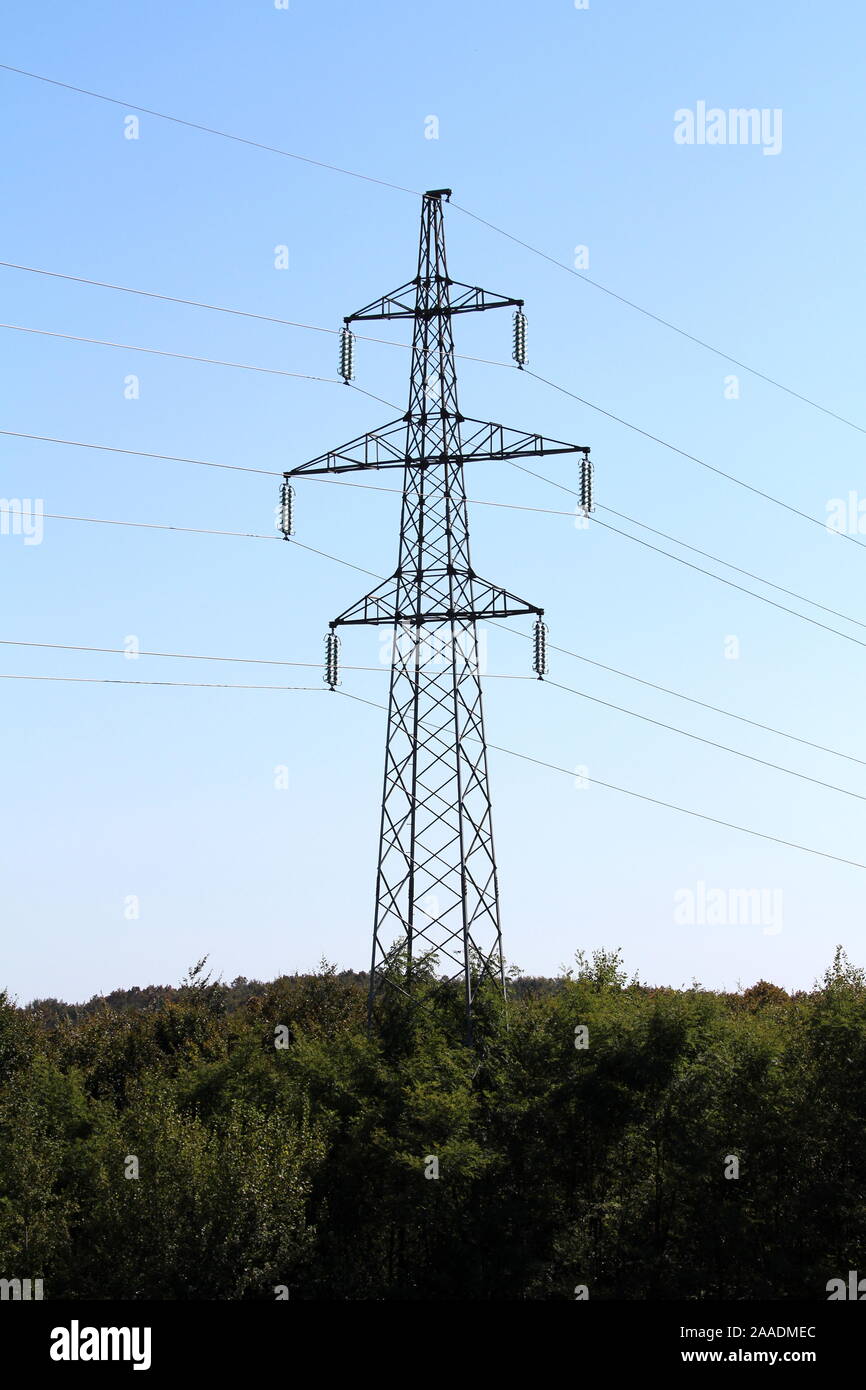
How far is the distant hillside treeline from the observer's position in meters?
56.2

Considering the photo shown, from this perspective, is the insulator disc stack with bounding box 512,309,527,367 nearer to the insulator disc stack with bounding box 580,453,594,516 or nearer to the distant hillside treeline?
the insulator disc stack with bounding box 580,453,594,516

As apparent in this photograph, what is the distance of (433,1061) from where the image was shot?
56.8 meters

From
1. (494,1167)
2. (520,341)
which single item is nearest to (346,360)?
(520,341)

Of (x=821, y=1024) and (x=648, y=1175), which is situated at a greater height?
(x=821, y=1024)

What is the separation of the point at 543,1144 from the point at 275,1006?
65088 mm

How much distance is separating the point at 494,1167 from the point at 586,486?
25.0 metres

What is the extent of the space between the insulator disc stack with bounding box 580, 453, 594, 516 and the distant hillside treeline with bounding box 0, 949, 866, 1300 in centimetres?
1659

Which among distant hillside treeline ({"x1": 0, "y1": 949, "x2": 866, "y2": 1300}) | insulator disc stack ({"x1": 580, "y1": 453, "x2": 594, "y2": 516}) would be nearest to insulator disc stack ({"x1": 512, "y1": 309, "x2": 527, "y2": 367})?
insulator disc stack ({"x1": 580, "y1": 453, "x2": 594, "y2": 516})

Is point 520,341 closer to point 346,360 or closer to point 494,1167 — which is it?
point 346,360

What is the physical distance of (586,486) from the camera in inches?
1988
